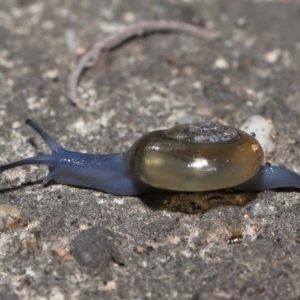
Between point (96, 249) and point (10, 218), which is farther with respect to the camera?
point (10, 218)

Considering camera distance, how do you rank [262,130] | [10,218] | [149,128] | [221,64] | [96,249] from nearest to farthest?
[96,249]
[10,218]
[262,130]
[149,128]
[221,64]

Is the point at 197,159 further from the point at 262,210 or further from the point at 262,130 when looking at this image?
the point at 262,130

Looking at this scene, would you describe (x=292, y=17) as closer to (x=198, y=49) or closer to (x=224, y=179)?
(x=198, y=49)

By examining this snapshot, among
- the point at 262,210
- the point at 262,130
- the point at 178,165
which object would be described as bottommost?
the point at 262,210

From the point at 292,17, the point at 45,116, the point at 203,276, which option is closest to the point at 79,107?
the point at 45,116

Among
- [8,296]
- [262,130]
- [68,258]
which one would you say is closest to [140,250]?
[68,258]

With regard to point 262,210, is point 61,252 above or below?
below

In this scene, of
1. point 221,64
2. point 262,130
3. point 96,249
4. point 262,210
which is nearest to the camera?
point 96,249
